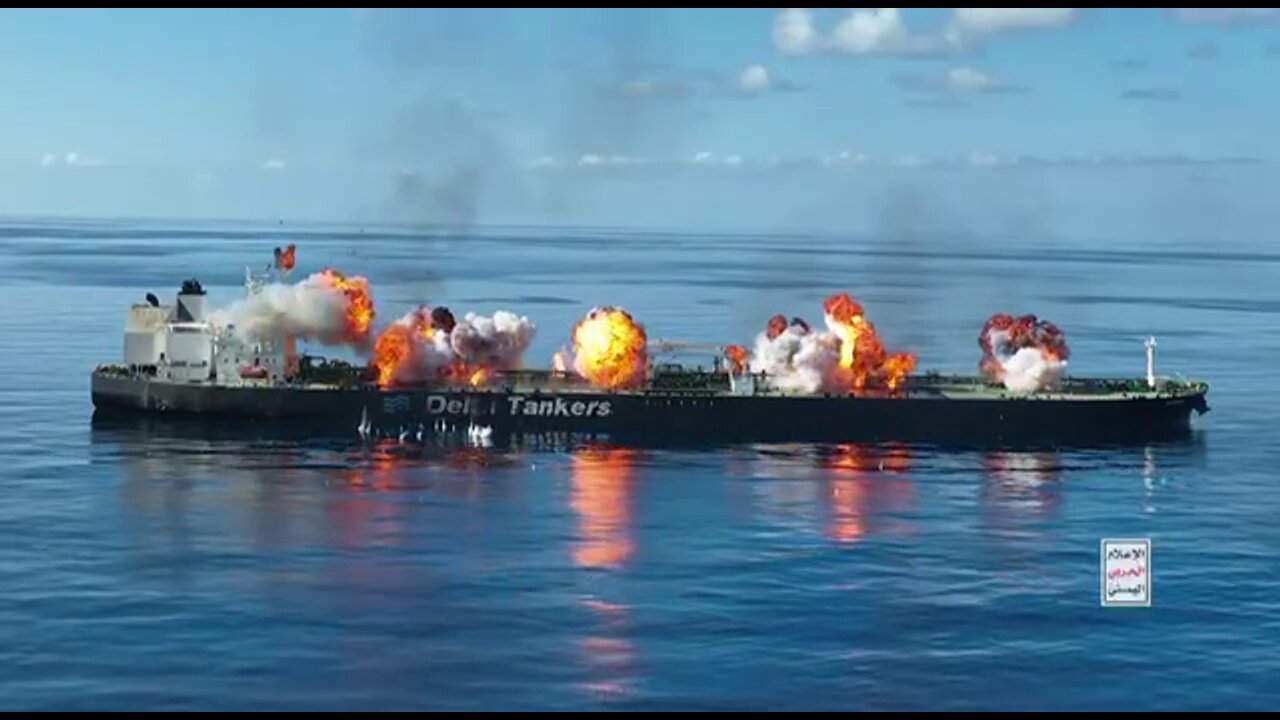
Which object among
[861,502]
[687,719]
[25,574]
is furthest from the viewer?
[861,502]

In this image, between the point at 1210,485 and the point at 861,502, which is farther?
the point at 1210,485

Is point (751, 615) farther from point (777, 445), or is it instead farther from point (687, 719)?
point (777, 445)

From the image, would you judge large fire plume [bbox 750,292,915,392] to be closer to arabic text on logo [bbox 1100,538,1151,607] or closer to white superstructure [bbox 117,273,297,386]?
white superstructure [bbox 117,273,297,386]

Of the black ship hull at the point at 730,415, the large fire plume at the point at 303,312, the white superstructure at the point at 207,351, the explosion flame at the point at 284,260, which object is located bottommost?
the black ship hull at the point at 730,415

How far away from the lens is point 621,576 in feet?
312

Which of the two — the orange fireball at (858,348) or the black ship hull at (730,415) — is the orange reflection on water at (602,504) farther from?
the orange fireball at (858,348)

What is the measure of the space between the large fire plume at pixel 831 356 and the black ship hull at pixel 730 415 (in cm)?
491

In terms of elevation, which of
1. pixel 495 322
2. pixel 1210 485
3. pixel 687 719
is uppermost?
pixel 495 322

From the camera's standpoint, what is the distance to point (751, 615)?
281ft

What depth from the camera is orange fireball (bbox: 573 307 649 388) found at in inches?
6063

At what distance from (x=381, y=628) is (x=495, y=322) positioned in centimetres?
7925

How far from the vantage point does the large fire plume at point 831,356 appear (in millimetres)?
153625

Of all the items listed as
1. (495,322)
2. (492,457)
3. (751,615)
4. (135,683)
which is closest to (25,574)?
(135,683)

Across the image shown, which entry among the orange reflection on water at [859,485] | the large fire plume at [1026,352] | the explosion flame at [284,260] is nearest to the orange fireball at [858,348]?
the large fire plume at [1026,352]
